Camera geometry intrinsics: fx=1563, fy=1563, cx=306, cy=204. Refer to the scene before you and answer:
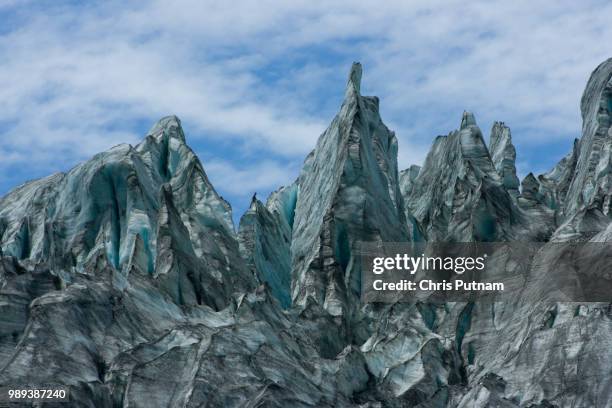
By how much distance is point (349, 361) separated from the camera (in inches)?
2618

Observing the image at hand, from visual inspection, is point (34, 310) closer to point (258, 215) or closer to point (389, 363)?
point (389, 363)

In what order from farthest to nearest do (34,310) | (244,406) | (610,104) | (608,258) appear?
(610,104)
(608,258)
(34,310)
(244,406)

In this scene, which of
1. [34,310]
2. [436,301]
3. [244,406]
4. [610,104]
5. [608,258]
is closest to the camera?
[244,406]

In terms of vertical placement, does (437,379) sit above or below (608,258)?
below

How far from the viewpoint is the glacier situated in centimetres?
6219

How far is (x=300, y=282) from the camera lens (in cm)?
8525

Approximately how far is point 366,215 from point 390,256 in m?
2.81

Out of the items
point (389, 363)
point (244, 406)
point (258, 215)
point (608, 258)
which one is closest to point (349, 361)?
point (389, 363)

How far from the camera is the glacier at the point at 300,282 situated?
204 ft

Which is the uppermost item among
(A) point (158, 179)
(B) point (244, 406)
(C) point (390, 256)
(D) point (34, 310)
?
(A) point (158, 179)

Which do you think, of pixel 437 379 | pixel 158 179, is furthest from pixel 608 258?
pixel 158 179

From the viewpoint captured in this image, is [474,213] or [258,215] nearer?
[474,213]

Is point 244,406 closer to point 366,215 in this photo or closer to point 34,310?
point 34,310

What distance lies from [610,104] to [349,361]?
103 feet
